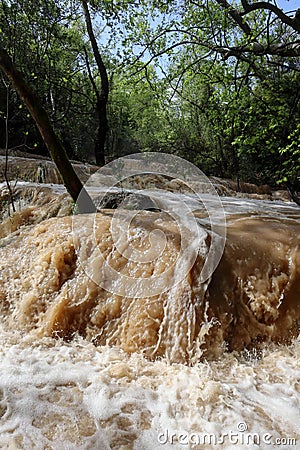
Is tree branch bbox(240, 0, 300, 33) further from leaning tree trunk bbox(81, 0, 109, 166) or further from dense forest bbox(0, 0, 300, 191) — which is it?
leaning tree trunk bbox(81, 0, 109, 166)

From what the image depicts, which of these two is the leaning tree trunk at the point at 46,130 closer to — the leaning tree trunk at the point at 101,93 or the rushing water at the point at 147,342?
the rushing water at the point at 147,342

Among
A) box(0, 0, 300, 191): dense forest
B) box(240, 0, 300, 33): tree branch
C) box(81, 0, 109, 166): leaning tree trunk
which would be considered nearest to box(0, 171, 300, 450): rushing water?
box(0, 0, 300, 191): dense forest

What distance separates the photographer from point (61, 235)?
133 inches

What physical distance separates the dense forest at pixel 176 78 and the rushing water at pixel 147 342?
218cm

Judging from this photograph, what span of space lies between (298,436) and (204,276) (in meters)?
1.19

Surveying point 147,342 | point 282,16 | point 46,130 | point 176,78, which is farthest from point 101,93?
point 147,342

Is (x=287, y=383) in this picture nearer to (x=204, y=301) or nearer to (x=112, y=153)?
(x=204, y=301)

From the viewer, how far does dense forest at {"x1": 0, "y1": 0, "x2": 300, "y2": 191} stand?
627 cm

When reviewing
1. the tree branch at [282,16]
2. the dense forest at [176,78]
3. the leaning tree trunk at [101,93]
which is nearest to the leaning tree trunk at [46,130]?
the dense forest at [176,78]

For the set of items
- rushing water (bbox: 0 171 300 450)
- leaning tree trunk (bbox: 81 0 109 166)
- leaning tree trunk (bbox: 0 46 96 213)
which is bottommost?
rushing water (bbox: 0 171 300 450)

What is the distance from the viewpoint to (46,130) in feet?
12.2

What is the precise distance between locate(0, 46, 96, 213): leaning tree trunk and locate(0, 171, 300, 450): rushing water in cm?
46

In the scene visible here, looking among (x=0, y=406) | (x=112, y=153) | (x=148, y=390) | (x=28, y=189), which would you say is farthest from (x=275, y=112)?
(x=112, y=153)

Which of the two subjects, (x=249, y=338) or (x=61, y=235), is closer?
(x=249, y=338)
